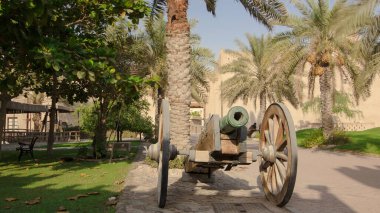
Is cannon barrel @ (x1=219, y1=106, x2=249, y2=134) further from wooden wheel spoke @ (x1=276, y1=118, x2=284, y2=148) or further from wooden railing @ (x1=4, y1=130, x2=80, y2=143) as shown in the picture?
wooden railing @ (x1=4, y1=130, x2=80, y2=143)

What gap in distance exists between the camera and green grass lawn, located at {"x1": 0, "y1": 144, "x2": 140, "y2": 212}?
5.72 metres

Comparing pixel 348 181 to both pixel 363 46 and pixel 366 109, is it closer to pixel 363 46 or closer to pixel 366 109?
pixel 363 46

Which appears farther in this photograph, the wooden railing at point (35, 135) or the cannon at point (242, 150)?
the wooden railing at point (35, 135)

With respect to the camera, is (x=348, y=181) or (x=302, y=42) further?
(x=302, y=42)

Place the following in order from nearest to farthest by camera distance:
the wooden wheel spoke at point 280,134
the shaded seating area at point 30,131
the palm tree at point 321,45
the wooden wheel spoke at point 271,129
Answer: the wooden wheel spoke at point 280,134
the wooden wheel spoke at point 271,129
the palm tree at point 321,45
the shaded seating area at point 30,131

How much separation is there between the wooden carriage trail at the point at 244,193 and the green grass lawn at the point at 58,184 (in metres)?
0.37

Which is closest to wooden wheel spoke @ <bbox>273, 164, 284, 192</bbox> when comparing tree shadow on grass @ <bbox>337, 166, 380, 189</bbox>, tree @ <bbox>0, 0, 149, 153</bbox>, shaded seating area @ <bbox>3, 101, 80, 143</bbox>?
tree @ <bbox>0, 0, 149, 153</bbox>

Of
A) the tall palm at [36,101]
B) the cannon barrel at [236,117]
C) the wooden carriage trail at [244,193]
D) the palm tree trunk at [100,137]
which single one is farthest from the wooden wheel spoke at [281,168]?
the tall palm at [36,101]

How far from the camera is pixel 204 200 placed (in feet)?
21.1

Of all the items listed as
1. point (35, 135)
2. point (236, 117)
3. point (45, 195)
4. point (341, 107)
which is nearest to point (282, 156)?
point (236, 117)

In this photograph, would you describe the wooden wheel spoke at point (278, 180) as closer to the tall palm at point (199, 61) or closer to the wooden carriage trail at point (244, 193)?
the wooden carriage trail at point (244, 193)

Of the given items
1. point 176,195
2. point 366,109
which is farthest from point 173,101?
point 366,109

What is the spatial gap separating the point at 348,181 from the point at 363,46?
648cm

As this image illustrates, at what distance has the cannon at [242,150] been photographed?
5223mm
